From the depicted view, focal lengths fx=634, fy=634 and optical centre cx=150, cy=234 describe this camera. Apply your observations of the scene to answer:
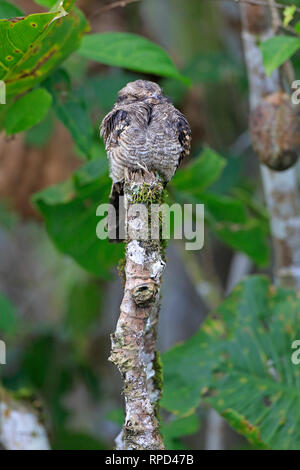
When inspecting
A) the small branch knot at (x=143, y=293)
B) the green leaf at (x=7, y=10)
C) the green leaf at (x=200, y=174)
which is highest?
the green leaf at (x=7, y=10)

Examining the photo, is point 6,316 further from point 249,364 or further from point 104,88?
point 104,88

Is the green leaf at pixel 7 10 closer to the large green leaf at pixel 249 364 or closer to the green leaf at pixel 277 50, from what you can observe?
the green leaf at pixel 277 50

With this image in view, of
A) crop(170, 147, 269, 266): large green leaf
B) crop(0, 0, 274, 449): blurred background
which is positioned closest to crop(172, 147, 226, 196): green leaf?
crop(170, 147, 269, 266): large green leaf

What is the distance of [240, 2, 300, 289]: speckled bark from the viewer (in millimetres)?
2309

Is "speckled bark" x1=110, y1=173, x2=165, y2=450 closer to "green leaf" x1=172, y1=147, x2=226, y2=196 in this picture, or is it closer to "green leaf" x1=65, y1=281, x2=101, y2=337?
"green leaf" x1=172, y1=147, x2=226, y2=196

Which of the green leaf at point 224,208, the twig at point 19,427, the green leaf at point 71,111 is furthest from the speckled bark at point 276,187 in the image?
the twig at point 19,427

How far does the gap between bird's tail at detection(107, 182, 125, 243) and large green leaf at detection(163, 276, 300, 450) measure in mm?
Result: 679

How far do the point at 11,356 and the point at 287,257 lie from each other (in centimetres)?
213

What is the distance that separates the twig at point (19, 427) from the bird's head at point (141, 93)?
1.19 metres

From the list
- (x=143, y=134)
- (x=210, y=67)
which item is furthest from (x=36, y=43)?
(x=210, y=67)

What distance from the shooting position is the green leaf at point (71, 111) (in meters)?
2.14

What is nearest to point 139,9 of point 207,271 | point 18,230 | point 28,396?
point 207,271

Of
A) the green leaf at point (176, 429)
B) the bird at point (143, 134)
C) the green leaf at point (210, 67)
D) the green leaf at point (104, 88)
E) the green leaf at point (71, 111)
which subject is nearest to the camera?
the bird at point (143, 134)

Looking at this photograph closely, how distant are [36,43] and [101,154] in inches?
51.6
